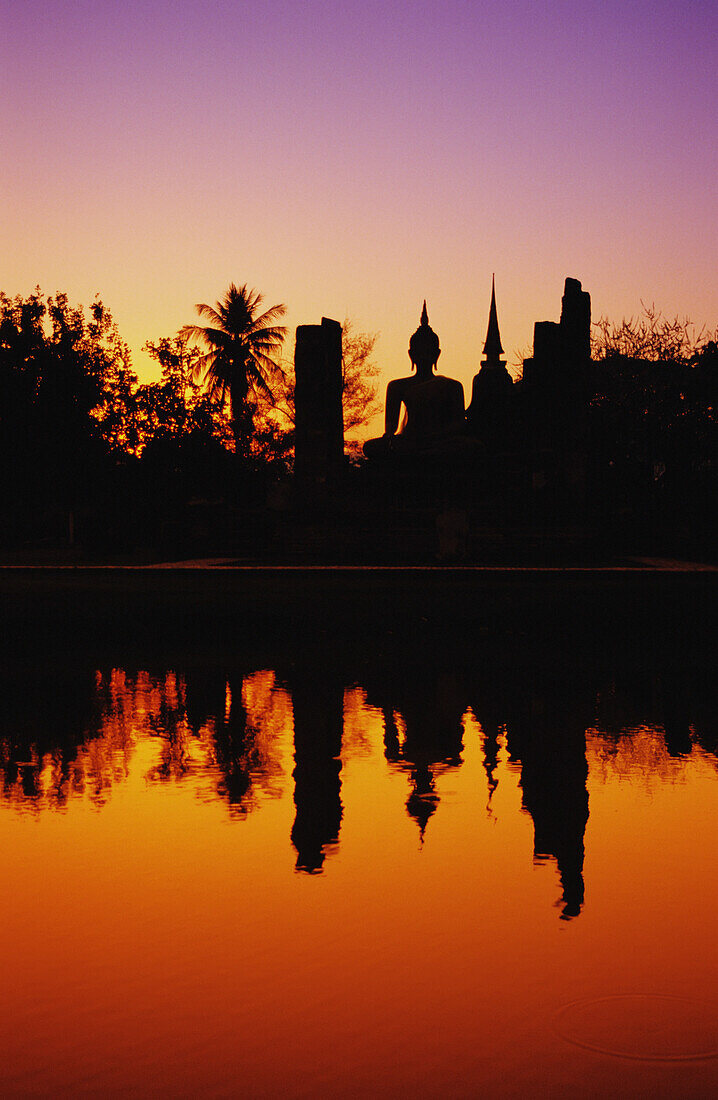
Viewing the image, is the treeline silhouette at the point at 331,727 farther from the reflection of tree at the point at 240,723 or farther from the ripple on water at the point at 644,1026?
the ripple on water at the point at 644,1026

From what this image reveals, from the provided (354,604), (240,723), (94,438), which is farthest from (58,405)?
(240,723)

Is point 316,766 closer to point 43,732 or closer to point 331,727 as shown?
point 331,727

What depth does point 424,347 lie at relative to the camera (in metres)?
26.9

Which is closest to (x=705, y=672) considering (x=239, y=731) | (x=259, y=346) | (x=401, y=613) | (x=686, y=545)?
(x=239, y=731)

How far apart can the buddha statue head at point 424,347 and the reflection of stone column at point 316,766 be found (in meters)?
17.0

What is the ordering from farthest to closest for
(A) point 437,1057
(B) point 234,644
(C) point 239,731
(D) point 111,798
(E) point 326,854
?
(B) point 234,644 < (C) point 239,731 < (D) point 111,798 < (E) point 326,854 < (A) point 437,1057

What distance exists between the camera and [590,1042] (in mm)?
3252

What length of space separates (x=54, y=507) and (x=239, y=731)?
39.1 metres

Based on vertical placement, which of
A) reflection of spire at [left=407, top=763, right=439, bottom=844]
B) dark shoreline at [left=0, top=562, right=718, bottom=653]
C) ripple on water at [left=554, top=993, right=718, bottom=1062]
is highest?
dark shoreline at [left=0, top=562, right=718, bottom=653]

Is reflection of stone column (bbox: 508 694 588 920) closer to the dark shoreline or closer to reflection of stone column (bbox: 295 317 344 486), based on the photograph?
the dark shoreline

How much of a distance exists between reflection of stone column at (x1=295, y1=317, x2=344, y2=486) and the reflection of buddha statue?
5.63 meters

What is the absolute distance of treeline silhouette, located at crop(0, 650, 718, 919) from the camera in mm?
6177

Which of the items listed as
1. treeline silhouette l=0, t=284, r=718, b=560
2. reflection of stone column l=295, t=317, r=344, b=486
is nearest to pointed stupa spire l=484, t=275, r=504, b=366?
treeline silhouette l=0, t=284, r=718, b=560

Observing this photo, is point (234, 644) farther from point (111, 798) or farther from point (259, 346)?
point (259, 346)
